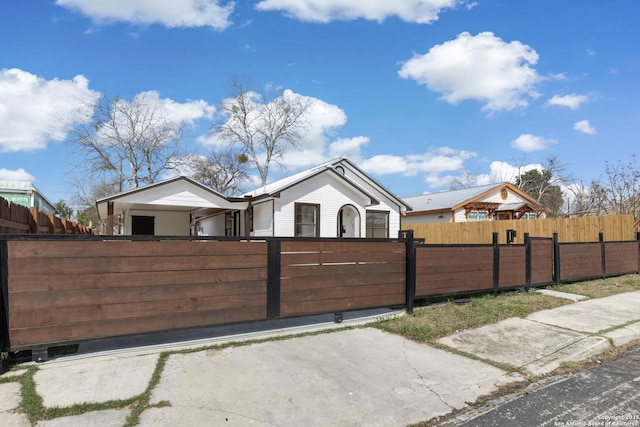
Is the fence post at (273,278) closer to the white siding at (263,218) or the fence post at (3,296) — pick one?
the fence post at (3,296)

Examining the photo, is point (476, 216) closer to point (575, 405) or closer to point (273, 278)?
point (273, 278)

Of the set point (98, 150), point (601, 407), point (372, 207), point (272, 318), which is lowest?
point (601, 407)

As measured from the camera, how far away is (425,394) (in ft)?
11.9

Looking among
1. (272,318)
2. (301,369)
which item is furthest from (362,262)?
(301,369)

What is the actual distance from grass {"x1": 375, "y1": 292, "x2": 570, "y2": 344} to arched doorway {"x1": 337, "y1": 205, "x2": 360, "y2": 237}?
291 inches

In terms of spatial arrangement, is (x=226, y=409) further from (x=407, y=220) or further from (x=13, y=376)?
(x=407, y=220)

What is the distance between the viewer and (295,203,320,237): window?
13.7 metres

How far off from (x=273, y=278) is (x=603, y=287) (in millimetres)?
8730

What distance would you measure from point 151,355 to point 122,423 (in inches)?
59.4

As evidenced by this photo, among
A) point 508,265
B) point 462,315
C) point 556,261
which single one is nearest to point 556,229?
point 556,261

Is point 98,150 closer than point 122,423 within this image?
No

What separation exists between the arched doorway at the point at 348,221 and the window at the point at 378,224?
132cm

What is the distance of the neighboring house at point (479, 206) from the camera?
24.3m

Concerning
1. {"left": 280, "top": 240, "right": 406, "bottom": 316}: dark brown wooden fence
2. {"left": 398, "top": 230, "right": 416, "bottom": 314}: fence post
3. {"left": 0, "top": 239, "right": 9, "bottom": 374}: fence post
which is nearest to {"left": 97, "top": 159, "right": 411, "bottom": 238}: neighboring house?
{"left": 398, "top": 230, "right": 416, "bottom": 314}: fence post
